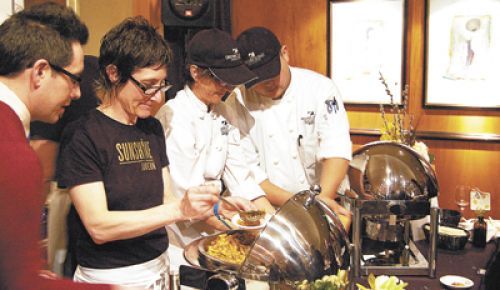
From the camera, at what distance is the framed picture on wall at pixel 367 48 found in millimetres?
4258

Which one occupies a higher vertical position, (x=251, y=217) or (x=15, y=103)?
(x=15, y=103)

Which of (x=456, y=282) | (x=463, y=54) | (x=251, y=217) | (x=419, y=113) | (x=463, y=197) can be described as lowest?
(x=456, y=282)

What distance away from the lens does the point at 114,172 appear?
5.40ft

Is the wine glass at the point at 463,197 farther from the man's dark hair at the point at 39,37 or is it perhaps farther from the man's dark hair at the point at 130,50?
the man's dark hair at the point at 39,37

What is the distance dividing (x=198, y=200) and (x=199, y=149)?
2.20 feet

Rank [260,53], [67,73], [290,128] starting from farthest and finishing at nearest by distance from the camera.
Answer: [290,128], [260,53], [67,73]

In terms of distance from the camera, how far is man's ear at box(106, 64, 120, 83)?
173 centimetres

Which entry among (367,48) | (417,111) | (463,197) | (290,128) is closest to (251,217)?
(290,128)

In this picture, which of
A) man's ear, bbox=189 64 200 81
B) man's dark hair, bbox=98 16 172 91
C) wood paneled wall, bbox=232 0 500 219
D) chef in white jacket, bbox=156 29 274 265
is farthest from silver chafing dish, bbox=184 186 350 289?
wood paneled wall, bbox=232 0 500 219

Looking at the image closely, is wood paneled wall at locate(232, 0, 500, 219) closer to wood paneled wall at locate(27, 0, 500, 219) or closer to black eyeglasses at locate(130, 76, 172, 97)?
wood paneled wall at locate(27, 0, 500, 219)

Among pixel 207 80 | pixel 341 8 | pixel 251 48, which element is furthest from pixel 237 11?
pixel 207 80

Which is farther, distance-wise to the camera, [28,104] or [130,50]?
[130,50]

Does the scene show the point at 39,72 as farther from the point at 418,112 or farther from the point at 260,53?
the point at 418,112

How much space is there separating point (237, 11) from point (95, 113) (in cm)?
332
